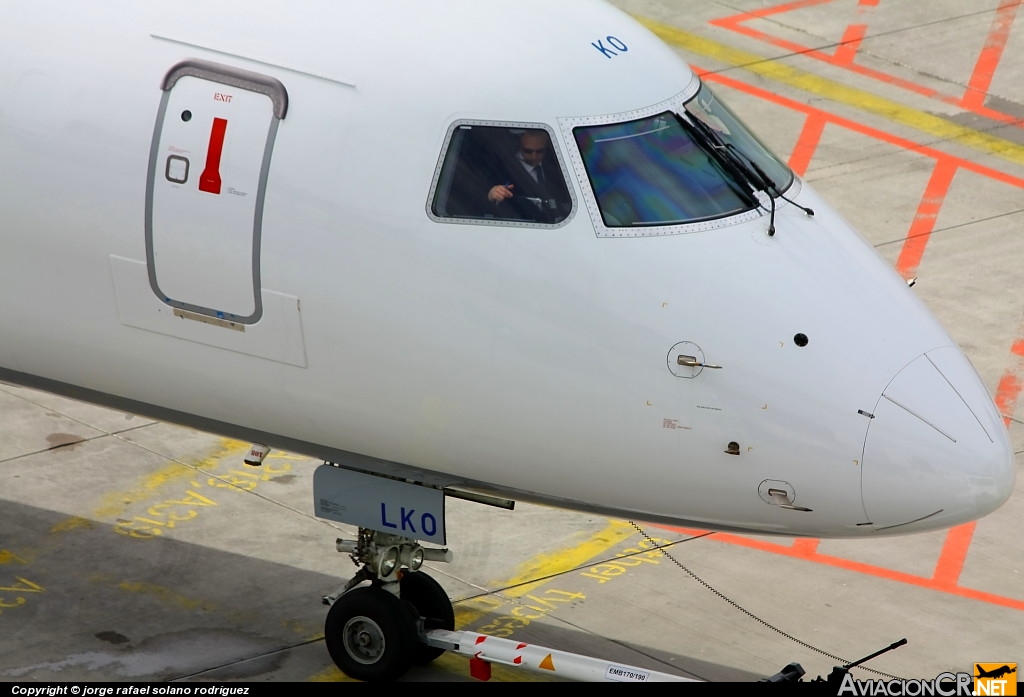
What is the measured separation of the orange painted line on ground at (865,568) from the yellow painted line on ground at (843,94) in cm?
1012

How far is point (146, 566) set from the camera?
41.7 feet

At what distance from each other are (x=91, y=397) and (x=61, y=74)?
6.71 ft

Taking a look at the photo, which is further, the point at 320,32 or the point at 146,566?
the point at 146,566

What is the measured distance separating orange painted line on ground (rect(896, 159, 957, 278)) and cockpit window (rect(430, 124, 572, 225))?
996cm

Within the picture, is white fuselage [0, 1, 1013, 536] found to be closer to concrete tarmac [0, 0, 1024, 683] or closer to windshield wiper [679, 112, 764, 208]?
windshield wiper [679, 112, 764, 208]

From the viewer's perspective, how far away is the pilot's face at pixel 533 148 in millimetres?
9305

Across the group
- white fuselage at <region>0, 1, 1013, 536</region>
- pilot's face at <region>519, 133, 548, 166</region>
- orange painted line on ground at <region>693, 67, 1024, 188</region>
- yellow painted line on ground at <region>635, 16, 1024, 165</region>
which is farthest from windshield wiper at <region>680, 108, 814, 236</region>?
yellow painted line on ground at <region>635, 16, 1024, 165</region>

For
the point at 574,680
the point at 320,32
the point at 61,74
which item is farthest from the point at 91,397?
the point at 574,680

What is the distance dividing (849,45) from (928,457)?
55.6 feet

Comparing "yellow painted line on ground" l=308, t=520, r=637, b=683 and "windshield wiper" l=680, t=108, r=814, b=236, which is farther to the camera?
"yellow painted line on ground" l=308, t=520, r=637, b=683

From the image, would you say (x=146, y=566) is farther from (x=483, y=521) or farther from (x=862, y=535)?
(x=862, y=535)

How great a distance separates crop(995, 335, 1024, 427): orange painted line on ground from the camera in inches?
634

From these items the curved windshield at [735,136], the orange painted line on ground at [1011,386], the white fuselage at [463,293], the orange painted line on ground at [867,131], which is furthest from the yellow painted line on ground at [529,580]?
the orange painted line on ground at [867,131]

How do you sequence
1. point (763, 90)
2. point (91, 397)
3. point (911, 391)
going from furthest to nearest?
point (763, 90), point (91, 397), point (911, 391)
